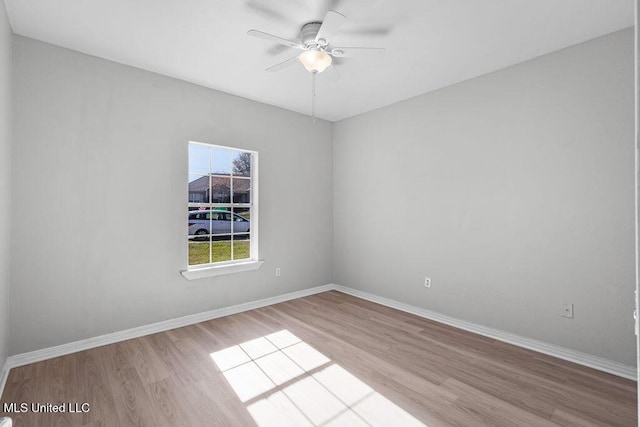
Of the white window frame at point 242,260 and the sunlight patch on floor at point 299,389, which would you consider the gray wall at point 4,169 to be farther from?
the sunlight patch on floor at point 299,389

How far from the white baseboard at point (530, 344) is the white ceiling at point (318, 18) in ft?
8.73

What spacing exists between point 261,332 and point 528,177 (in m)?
3.07

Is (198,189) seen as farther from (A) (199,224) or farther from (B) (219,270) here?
(B) (219,270)

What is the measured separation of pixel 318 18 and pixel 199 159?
2189mm

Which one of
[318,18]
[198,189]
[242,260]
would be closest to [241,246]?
[242,260]

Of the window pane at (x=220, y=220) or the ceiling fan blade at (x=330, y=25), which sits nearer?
the ceiling fan blade at (x=330, y=25)

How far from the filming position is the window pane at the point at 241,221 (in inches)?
156

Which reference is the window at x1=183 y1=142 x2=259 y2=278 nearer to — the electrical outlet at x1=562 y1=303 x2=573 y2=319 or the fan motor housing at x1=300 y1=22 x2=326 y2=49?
the fan motor housing at x1=300 y1=22 x2=326 y2=49

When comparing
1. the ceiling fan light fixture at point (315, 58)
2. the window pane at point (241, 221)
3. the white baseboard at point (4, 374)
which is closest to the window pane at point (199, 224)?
the window pane at point (241, 221)

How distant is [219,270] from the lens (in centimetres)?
362

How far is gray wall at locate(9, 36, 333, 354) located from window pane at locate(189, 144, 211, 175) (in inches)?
7.3

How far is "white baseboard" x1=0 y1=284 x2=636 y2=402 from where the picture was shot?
95.8 inches

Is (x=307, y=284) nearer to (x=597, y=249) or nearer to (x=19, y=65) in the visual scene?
(x=597, y=249)

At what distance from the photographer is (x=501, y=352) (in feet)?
9.05
